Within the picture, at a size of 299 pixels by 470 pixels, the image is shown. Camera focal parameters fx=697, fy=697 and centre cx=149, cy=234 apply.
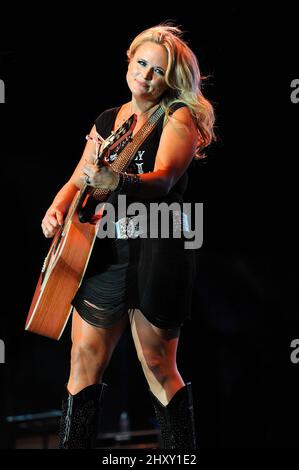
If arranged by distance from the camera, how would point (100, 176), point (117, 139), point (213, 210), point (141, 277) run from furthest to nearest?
point (213, 210)
point (141, 277)
point (117, 139)
point (100, 176)

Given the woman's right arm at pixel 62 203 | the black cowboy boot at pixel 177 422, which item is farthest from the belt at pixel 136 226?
the black cowboy boot at pixel 177 422

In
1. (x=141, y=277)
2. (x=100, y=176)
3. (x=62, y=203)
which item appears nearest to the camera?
(x=100, y=176)

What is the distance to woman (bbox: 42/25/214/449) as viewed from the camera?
233 cm

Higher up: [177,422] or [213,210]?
[213,210]

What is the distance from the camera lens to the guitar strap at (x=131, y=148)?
2385mm

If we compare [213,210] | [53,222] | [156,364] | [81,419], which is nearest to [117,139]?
[53,222]

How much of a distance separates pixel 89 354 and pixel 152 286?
0.32 m

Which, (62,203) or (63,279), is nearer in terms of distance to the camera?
(63,279)

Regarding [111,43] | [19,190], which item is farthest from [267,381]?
[111,43]

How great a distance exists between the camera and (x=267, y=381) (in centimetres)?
498

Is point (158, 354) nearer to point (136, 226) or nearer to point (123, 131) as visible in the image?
point (136, 226)

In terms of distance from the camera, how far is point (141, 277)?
7.75ft

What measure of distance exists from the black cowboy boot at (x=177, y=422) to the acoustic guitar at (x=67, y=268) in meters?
0.46
